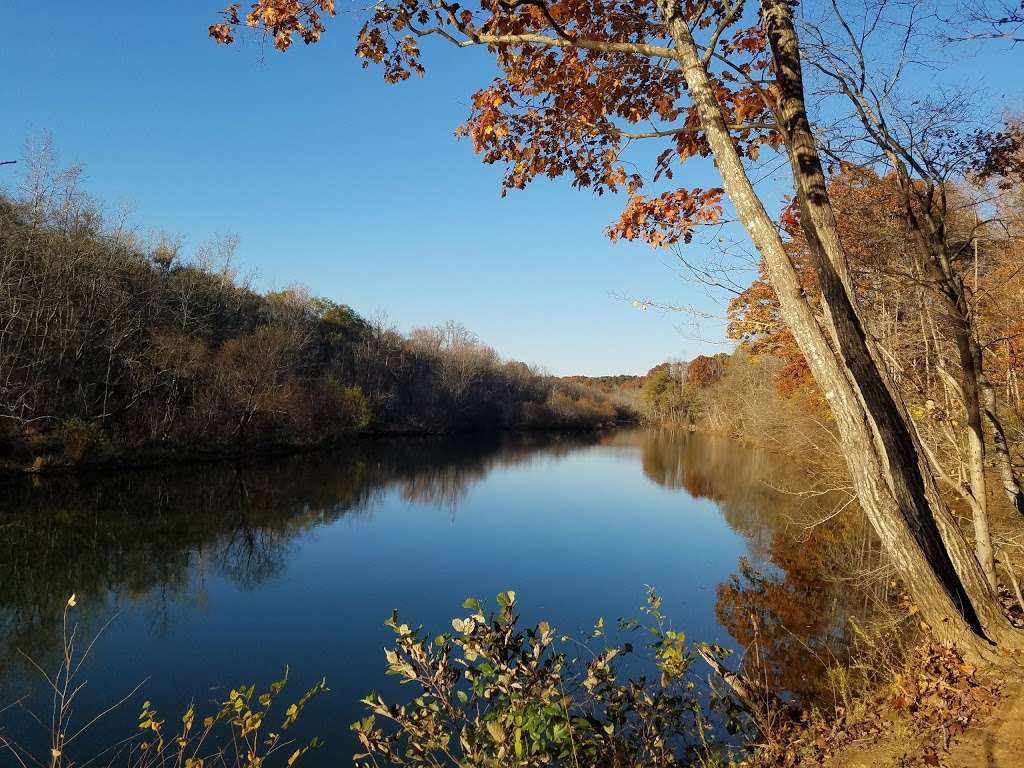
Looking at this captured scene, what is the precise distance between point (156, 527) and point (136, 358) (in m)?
12.3

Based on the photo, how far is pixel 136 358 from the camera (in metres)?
22.5

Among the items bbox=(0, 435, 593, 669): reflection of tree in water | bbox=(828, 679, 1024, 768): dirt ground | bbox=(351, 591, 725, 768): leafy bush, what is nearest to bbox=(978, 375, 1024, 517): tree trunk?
bbox=(828, 679, 1024, 768): dirt ground

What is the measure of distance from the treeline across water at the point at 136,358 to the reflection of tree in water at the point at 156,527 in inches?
82.2

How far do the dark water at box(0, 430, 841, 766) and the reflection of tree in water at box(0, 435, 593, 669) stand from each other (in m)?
0.06

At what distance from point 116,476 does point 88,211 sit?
11392 mm

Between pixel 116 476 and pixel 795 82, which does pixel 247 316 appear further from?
pixel 795 82

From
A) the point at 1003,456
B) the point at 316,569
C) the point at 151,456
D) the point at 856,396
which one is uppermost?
the point at 856,396

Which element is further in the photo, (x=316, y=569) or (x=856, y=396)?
(x=316, y=569)

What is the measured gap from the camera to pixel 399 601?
9133 mm

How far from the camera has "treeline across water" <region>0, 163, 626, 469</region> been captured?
18.3 metres

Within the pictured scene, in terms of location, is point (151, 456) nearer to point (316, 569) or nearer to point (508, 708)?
point (316, 569)

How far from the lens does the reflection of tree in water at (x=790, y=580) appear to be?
7.19 meters

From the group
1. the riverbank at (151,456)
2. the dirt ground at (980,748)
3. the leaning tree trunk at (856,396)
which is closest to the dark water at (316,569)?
the riverbank at (151,456)

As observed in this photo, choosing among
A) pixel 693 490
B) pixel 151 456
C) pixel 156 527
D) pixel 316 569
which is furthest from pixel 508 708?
pixel 151 456
